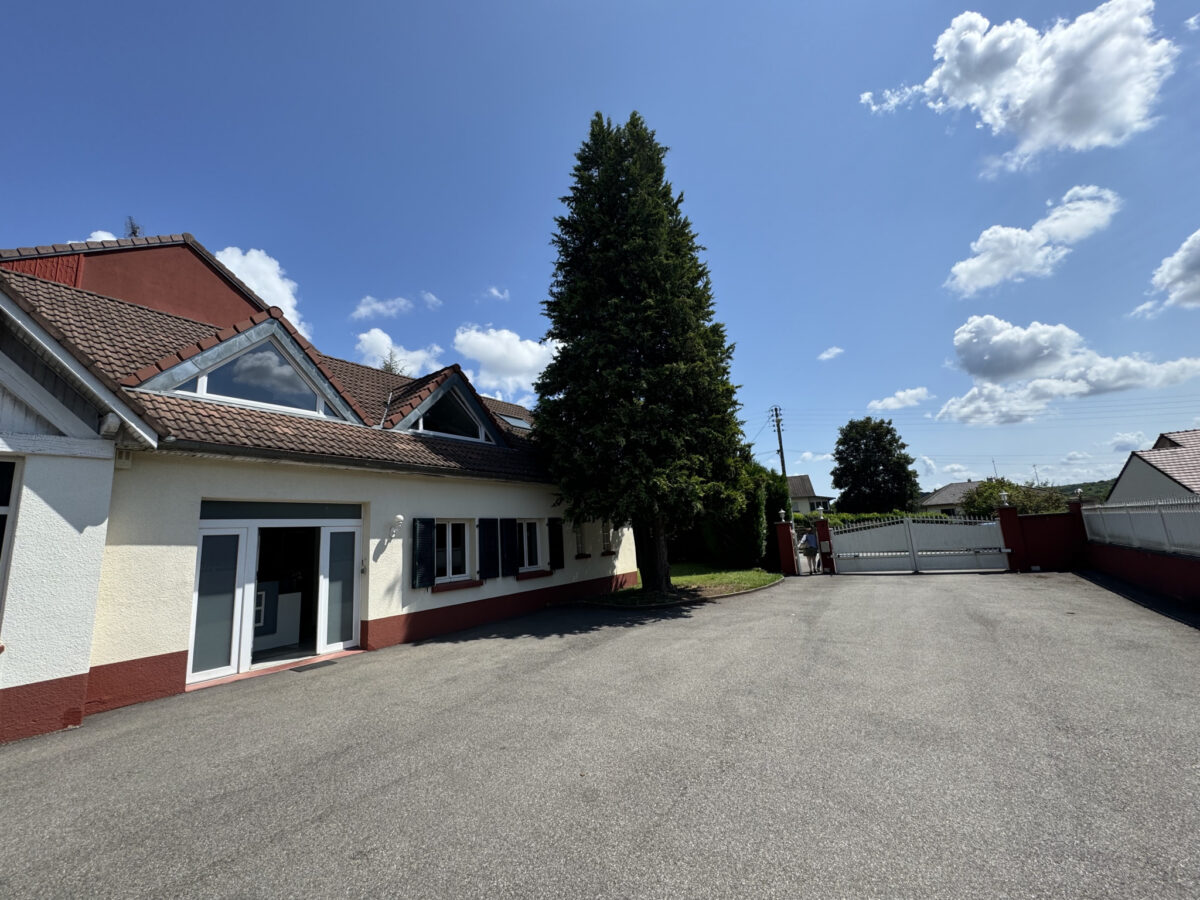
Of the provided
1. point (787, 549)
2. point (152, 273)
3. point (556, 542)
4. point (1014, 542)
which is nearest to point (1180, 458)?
point (1014, 542)

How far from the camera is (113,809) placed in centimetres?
363

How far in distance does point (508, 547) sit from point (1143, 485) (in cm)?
2379

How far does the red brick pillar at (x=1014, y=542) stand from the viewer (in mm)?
15367

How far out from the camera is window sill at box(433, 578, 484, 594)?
9.67 m

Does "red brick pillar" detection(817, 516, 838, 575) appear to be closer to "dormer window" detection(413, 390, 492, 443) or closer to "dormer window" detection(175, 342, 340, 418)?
"dormer window" detection(413, 390, 492, 443)

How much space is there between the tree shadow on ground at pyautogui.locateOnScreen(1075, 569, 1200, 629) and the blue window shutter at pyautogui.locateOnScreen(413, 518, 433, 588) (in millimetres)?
13029

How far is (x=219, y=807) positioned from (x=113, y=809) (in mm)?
819

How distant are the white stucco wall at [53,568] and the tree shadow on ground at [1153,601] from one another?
51.5 ft

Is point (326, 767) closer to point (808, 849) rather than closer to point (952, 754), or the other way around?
point (808, 849)

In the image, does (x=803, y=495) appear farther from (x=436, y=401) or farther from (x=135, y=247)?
(x=135, y=247)

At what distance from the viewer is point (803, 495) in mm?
56844

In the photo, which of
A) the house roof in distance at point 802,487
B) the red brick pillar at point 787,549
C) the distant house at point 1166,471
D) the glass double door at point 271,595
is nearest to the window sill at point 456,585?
the glass double door at point 271,595

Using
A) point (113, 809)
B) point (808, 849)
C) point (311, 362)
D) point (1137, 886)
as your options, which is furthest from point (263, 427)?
point (1137, 886)

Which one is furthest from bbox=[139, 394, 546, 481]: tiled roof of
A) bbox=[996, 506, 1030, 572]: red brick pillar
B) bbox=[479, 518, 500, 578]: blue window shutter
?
bbox=[996, 506, 1030, 572]: red brick pillar
